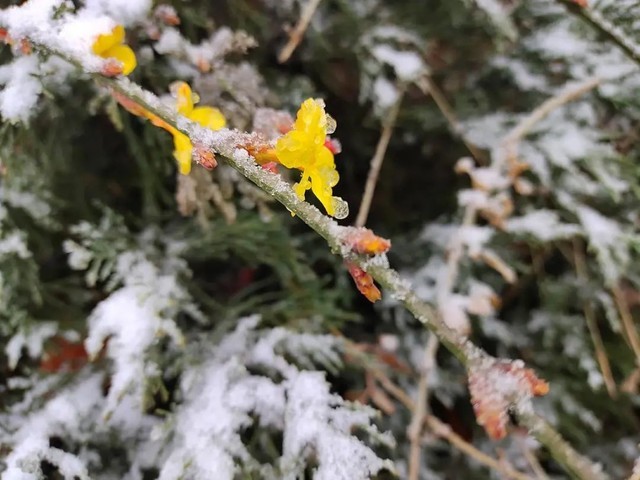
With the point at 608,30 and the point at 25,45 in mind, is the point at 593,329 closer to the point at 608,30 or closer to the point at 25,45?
the point at 608,30

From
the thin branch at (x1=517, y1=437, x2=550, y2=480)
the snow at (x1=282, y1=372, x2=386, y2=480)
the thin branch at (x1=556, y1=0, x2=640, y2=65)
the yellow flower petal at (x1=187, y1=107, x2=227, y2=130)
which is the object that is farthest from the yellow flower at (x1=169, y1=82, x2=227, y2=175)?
the thin branch at (x1=517, y1=437, x2=550, y2=480)

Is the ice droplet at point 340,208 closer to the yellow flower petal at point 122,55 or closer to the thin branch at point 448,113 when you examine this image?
the yellow flower petal at point 122,55

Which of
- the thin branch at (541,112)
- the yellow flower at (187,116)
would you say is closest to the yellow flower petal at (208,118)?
the yellow flower at (187,116)

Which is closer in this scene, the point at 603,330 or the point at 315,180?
the point at 315,180

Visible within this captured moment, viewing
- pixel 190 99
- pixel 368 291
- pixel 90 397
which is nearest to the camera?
pixel 368 291

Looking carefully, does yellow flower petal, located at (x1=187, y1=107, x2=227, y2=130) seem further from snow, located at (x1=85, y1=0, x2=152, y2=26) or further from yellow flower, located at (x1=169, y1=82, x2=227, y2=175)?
snow, located at (x1=85, y1=0, x2=152, y2=26)

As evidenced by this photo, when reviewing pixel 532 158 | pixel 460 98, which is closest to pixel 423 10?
pixel 460 98

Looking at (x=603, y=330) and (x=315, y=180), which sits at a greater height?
(x=603, y=330)

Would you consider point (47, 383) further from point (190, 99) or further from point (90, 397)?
point (190, 99)
